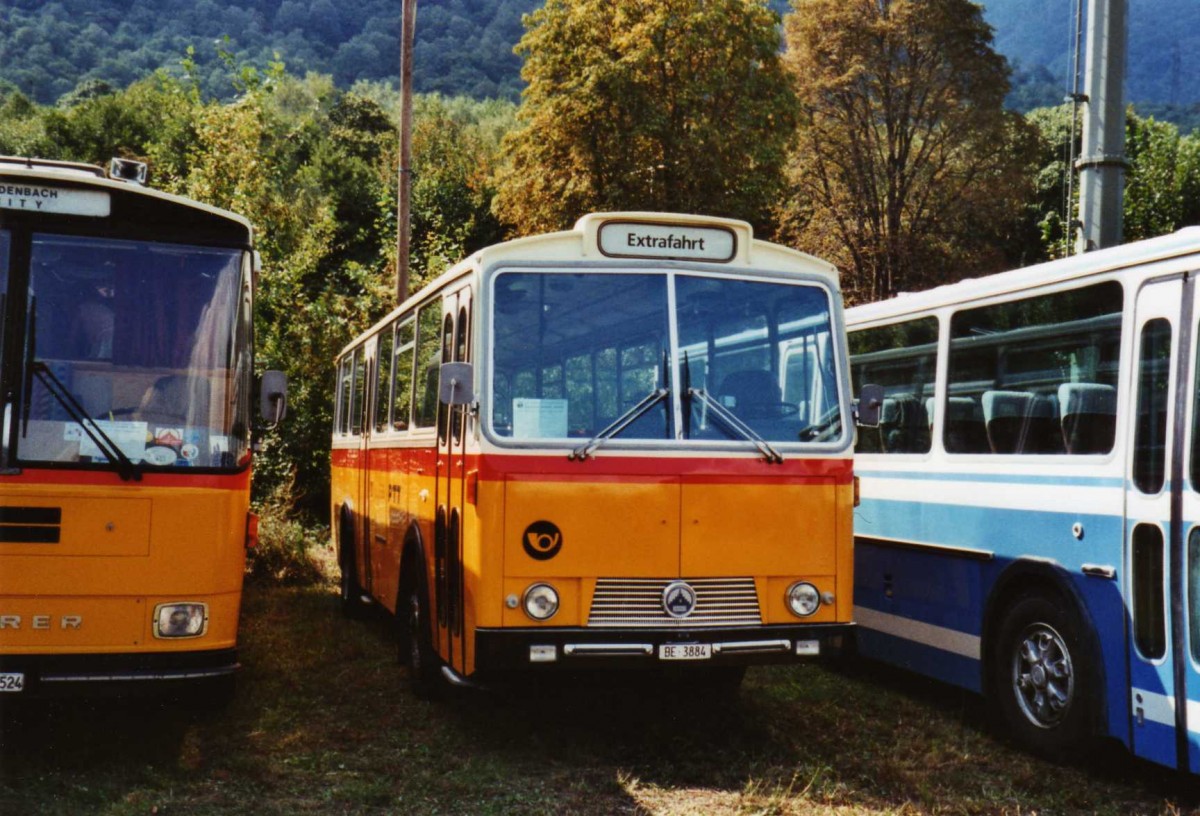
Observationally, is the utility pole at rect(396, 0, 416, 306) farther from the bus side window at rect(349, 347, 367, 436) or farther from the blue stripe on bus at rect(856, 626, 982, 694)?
the blue stripe on bus at rect(856, 626, 982, 694)

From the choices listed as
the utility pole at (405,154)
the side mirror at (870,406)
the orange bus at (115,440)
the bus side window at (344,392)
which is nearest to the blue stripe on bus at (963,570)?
the side mirror at (870,406)

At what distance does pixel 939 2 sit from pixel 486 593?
33208 mm

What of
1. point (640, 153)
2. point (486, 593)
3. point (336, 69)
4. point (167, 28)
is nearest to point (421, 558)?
point (486, 593)

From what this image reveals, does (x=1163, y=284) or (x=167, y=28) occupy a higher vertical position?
(x=167, y=28)

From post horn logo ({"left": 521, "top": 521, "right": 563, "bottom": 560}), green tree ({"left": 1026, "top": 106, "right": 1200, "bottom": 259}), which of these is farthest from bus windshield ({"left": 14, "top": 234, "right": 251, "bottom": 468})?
green tree ({"left": 1026, "top": 106, "right": 1200, "bottom": 259})

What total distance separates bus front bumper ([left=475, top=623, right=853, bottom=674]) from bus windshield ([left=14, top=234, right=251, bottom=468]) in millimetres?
1866

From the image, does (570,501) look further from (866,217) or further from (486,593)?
(866,217)

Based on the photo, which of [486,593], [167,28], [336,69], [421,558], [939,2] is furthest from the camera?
[336,69]

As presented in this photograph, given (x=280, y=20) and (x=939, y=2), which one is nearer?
(x=939, y=2)

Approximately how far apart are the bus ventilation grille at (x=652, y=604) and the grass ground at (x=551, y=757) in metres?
0.84

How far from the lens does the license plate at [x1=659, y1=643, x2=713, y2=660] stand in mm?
7094

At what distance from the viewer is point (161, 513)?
7027 mm

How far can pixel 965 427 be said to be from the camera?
876cm

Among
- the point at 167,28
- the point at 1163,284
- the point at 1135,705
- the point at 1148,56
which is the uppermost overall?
the point at 1148,56
